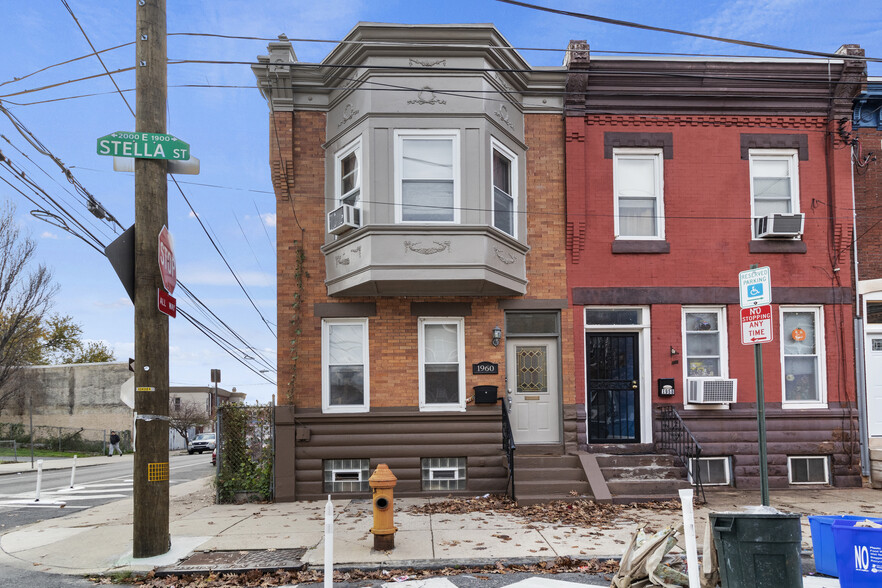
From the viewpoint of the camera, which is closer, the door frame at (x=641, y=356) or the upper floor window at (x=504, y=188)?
the upper floor window at (x=504, y=188)

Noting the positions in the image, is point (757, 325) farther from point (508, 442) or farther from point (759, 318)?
point (508, 442)

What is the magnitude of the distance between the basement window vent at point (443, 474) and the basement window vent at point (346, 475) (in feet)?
3.54

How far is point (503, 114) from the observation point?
12.5m

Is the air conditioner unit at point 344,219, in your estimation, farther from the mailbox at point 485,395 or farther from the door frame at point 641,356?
the door frame at point 641,356

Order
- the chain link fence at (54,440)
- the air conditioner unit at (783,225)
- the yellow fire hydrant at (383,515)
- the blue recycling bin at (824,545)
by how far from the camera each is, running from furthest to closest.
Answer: the chain link fence at (54,440)
the air conditioner unit at (783,225)
the yellow fire hydrant at (383,515)
the blue recycling bin at (824,545)

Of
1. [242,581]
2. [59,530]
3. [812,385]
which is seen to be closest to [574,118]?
[812,385]

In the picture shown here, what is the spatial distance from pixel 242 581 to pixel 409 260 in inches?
234

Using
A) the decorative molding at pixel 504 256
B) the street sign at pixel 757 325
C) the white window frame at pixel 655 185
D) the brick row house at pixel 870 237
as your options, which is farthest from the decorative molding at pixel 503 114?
the brick row house at pixel 870 237

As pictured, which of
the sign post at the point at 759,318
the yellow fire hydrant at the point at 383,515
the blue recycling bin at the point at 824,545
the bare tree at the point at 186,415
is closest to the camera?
the blue recycling bin at the point at 824,545

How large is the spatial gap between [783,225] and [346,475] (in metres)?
9.58

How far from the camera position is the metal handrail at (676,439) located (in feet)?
39.3

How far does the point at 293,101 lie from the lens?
41.6 feet

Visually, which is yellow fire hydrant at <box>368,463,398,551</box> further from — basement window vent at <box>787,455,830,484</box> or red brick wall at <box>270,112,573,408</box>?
basement window vent at <box>787,455,830,484</box>

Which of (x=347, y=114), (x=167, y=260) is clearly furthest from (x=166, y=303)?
(x=347, y=114)
